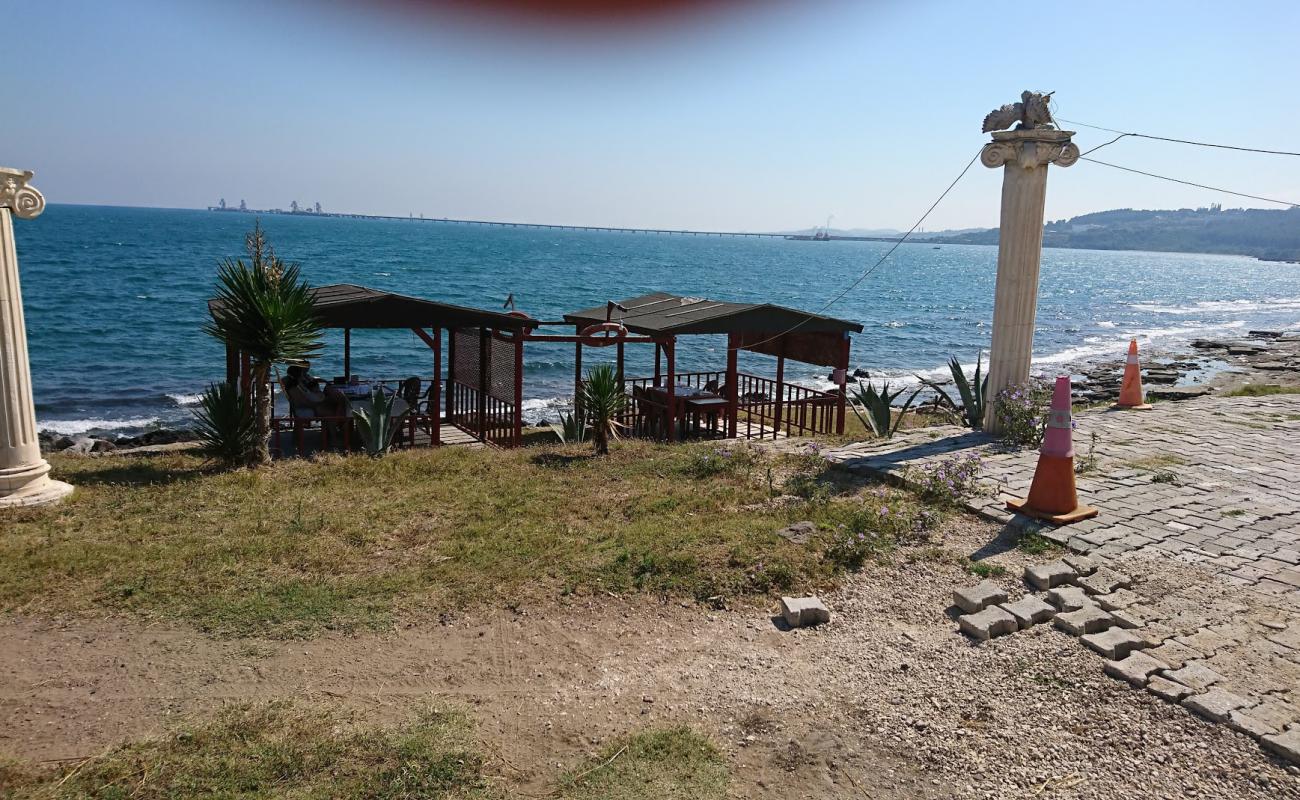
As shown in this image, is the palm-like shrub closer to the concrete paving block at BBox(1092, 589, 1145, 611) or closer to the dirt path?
the dirt path

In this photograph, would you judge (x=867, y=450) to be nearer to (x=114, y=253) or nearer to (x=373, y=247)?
(x=114, y=253)

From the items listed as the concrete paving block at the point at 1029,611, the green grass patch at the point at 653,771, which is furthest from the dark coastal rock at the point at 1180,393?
the green grass patch at the point at 653,771

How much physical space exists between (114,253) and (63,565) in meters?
78.2

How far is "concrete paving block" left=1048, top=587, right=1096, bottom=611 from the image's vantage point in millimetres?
5270

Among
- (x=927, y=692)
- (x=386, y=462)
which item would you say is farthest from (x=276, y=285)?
(x=927, y=692)

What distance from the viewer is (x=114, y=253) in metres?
71.4

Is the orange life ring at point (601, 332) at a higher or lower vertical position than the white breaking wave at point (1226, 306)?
higher

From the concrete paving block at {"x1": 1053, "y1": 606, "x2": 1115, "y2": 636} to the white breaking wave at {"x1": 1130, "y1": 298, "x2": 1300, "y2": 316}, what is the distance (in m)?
66.8

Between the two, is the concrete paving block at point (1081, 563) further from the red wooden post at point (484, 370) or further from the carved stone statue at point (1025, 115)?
the red wooden post at point (484, 370)

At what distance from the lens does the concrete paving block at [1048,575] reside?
571cm

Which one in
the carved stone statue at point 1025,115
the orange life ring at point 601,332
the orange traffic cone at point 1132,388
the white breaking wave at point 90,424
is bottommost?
the white breaking wave at point 90,424

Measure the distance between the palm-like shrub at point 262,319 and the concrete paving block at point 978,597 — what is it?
692 centimetres

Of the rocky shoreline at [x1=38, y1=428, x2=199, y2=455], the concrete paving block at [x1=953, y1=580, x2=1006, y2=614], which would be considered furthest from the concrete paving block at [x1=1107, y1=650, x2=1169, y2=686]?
the rocky shoreline at [x1=38, y1=428, x2=199, y2=455]

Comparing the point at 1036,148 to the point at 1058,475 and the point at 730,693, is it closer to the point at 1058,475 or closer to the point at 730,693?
the point at 1058,475
